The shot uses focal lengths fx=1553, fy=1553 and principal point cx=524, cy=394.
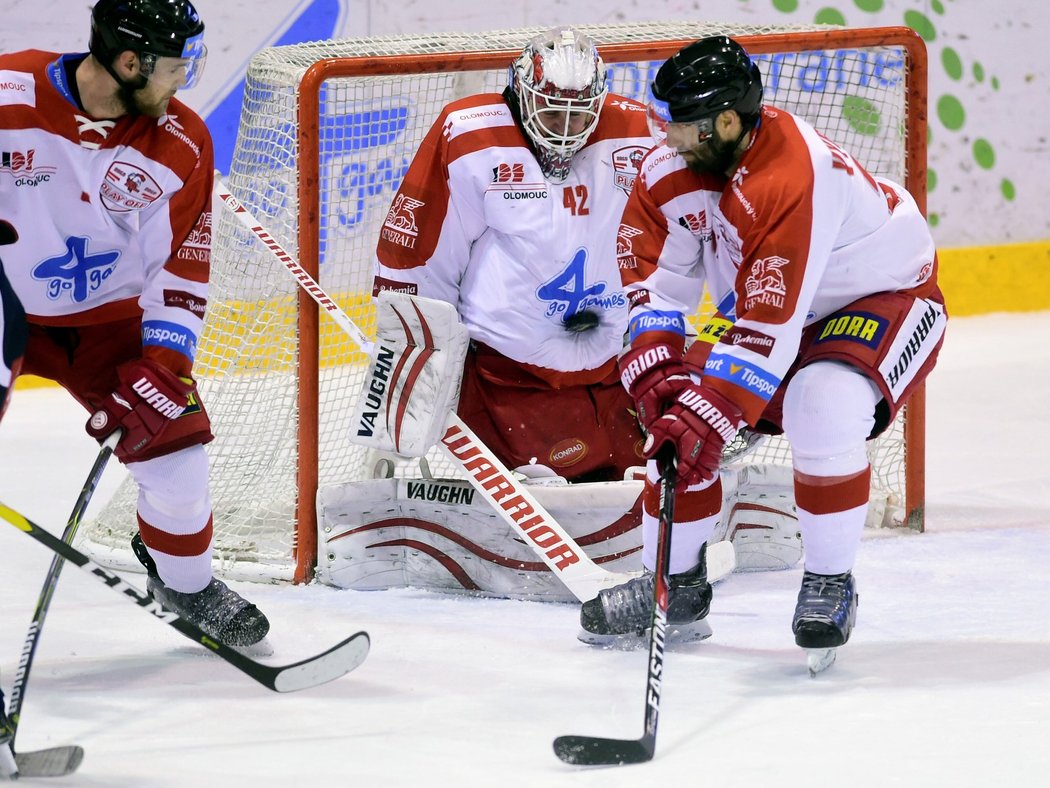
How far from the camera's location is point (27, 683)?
2.27m

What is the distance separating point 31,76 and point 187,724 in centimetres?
101

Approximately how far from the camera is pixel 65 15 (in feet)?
15.3

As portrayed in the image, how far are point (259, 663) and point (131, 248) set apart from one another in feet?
2.32

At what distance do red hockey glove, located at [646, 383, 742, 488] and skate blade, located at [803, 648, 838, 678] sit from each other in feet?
1.23

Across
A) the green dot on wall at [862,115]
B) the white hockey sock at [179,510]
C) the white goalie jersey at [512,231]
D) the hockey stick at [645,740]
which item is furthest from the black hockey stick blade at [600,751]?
the green dot on wall at [862,115]

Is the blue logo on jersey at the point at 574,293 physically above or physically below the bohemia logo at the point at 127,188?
below

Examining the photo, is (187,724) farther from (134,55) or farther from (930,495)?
(930,495)

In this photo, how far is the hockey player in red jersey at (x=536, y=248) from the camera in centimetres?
305

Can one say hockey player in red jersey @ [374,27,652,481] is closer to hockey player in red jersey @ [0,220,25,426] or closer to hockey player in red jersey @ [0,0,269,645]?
hockey player in red jersey @ [0,0,269,645]

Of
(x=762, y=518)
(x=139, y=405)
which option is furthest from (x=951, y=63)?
(x=139, y=405)

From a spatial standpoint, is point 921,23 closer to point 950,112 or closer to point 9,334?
point 950,112

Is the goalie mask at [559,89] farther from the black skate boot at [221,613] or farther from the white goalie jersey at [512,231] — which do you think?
the black skate boot at [221,613]

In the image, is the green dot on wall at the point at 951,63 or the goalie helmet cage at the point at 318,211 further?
the green dot on wall at the point at 951,63

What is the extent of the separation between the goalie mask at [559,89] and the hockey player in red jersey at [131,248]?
2.39ft
